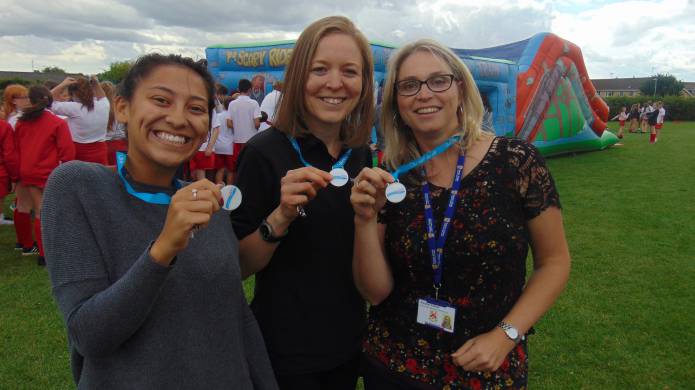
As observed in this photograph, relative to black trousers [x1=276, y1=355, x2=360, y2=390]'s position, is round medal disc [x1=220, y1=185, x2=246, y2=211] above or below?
Result: above

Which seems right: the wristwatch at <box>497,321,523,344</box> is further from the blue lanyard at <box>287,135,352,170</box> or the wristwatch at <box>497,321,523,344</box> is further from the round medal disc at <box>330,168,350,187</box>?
the blue lanyard at <box>287,135,352,170</box>

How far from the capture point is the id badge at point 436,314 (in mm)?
1744

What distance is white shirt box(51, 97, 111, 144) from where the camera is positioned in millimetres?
7117

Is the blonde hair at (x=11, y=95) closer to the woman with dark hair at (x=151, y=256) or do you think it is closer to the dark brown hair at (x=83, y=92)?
the dark brown hair at (x=83, y=92)

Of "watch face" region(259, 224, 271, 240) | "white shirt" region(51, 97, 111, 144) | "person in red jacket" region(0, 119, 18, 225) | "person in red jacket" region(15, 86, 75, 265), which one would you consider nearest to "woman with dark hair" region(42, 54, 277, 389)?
"watch face" region(259, 224, 271, 240)

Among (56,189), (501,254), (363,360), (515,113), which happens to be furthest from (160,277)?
(515,113)

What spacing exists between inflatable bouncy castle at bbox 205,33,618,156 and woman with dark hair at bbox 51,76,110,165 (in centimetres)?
614

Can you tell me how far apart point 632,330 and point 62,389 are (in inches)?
190

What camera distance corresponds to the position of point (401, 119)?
211 centimetres

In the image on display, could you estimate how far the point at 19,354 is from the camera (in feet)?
12.7

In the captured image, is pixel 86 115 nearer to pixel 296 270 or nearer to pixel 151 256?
pixel 296 270

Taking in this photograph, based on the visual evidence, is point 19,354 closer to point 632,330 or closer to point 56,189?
point 56,189

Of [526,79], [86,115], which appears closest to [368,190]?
[86,115]

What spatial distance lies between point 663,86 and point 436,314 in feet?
300
